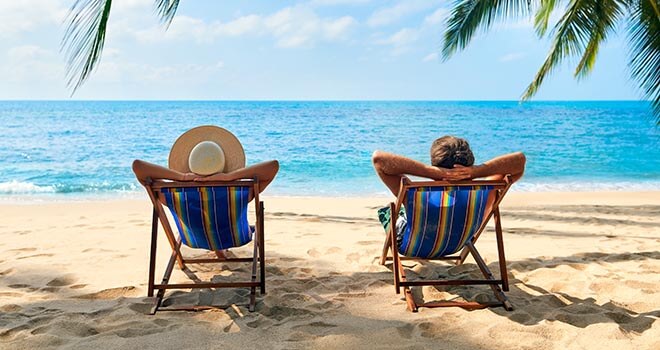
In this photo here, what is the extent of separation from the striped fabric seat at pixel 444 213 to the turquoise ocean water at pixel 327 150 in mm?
6803

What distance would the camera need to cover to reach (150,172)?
2766mm

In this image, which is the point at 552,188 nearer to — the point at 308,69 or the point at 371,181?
the point at 371,181

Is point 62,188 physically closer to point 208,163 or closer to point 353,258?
point 353,258

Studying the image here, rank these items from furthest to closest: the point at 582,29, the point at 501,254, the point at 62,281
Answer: the point at 582,29 → the point at 62,281 → the point at 501,254

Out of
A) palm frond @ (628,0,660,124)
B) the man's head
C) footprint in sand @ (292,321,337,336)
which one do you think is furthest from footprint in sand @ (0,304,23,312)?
palm frond @ (628,0,660,124)

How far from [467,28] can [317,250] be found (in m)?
3.31

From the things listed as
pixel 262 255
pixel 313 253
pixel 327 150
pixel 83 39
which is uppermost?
pixel 83 39

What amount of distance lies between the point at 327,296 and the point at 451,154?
3.36 ft

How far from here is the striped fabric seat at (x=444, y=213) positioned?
281cm

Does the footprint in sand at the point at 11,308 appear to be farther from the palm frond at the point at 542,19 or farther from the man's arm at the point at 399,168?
the palm frond at the point at 542,19

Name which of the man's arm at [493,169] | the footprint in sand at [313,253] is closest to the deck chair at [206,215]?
the footprint in sand at [313,253]

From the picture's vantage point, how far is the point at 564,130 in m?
25.6

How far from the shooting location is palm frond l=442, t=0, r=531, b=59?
5777 mm

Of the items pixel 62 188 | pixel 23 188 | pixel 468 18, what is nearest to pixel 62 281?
pixel 468 18
